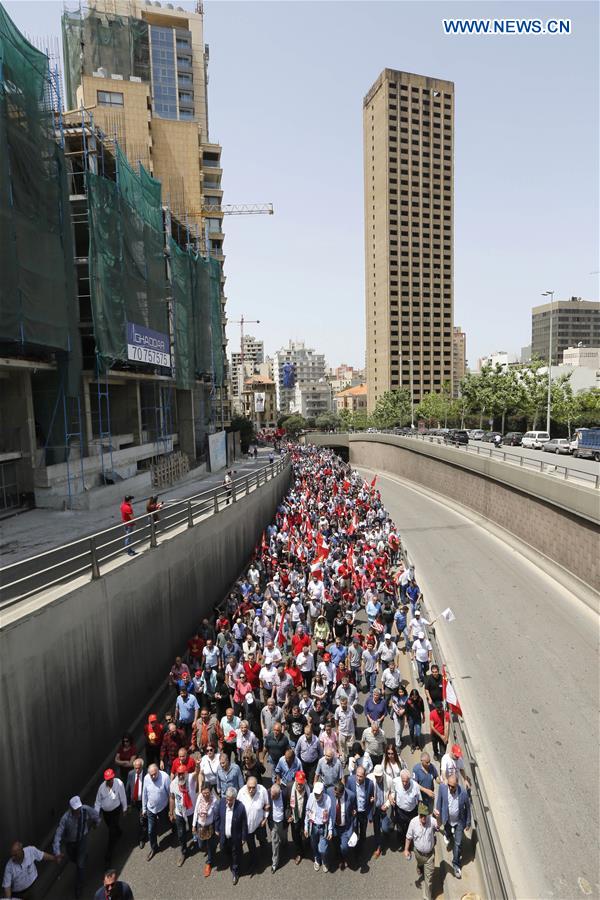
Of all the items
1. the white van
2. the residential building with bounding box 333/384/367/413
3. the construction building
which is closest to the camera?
the construction building

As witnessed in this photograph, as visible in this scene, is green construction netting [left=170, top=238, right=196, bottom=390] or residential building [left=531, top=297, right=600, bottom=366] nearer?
green construction netting [left=170, top=238, right=196, bottom=390]

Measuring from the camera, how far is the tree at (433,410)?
263 feet

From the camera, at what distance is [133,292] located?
24141mm

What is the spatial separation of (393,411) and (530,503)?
221 feet

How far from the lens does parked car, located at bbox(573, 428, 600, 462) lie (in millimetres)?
30866

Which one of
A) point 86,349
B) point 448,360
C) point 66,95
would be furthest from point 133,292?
point 448,360

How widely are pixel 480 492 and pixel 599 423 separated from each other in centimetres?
2922

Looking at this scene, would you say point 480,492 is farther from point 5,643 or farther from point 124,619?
point 5,643

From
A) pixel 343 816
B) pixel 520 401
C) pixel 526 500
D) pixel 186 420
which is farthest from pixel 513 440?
pixel 343 816

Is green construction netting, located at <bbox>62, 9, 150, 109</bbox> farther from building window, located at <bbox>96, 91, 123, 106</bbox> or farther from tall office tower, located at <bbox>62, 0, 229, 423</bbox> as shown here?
building window, located at <bbox>96, 91, 123, 106</bbox>

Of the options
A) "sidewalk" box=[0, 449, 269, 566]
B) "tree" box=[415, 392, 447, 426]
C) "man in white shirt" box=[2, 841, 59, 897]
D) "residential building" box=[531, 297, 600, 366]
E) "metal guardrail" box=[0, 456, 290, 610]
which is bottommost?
"man in white shirt" box=[2, 841, 59, 897]

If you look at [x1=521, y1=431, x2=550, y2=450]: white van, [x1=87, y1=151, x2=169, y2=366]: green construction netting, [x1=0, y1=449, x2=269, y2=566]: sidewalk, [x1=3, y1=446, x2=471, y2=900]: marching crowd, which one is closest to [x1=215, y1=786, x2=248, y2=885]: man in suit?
[x1=3, y1=446, x2=471, y2=900]: marching crowd

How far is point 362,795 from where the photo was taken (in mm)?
6691

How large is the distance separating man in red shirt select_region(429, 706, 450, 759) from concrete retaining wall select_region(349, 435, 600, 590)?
10680mm
